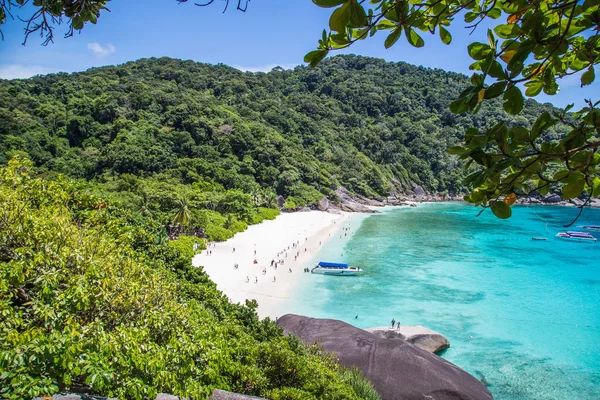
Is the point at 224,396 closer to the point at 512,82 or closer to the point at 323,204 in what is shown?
the point at 512,82

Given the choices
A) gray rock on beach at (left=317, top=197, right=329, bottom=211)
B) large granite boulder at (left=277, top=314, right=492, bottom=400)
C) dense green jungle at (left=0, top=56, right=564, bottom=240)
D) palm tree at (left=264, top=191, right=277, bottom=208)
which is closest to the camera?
large granite boulder at (left=277, top=314, right=492, bottom=400)

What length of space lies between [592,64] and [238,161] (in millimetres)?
61186

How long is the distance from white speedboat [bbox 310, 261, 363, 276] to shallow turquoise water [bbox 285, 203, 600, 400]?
848mm

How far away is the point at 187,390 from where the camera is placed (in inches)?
201

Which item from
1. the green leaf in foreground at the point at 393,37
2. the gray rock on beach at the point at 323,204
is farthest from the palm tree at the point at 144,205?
the gray rock on beach at the point at 323,204

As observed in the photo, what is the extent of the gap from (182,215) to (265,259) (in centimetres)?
853

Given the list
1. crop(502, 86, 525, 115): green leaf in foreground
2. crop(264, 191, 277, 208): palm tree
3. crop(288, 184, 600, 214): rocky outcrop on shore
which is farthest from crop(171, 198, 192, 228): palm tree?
crop(502, 86, 525, 115): green leaf in foreground

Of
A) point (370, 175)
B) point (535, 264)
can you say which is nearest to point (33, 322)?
point (535, 264)

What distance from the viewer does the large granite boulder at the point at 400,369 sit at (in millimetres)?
10633

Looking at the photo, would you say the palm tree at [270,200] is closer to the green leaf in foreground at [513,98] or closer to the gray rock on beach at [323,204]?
the gray rock on beach at [323,204]

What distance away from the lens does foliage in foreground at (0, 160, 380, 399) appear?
4215 mm

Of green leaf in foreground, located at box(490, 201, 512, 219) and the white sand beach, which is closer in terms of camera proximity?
green leaf in foreground, located at box(490, 201, 512, 219)

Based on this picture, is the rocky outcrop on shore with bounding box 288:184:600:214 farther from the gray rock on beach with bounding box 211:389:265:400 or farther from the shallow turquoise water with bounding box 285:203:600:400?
the gray rock on beach with bounding box 211:389:265:400

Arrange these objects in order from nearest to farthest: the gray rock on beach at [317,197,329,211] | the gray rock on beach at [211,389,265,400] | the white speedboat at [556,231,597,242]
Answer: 1. the gray rock on beach at [211,389,265,400]
2. the white speedboat at [556,231,597,242]
3. the gray rock on beach at [317,197,329,211]
